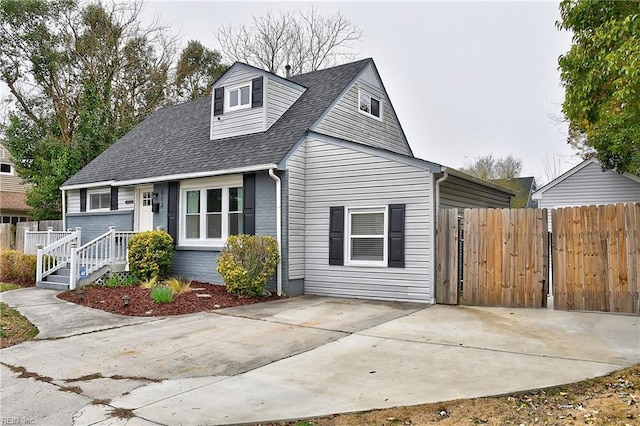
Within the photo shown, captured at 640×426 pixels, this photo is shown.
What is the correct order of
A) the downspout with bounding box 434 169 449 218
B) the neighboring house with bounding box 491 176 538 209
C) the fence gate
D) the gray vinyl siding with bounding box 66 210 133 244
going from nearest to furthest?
the fence gate → the downspout with bounding box 434 169 449 218 → the gray vinyl siding with bounding box 66 210 133 244 → the neighboring house with bounding box 491 176 538 209

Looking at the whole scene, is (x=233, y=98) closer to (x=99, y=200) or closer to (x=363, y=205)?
(x=363, y=205)

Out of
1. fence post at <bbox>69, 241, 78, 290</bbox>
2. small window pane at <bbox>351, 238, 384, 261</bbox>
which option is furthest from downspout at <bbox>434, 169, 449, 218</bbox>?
fence post at <bbox>69, 241, 78, 290</bbox>

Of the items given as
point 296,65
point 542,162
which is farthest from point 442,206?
point 542,162

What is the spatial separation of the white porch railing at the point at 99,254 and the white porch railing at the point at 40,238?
157cm

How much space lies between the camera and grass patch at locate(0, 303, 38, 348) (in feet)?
22.2

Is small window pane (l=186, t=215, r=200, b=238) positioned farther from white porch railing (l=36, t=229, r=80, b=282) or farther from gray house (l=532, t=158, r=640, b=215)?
gray house (l=532, t=158, r=640, b=215)

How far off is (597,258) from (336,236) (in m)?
5.20

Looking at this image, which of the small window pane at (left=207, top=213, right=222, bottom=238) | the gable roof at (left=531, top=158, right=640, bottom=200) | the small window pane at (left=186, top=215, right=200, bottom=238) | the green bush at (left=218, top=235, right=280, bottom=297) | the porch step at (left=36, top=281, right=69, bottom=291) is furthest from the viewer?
the gable roof at (left=531, top=158, right=640, bottom=200)

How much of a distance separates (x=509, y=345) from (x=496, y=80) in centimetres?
1614

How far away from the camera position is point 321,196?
10984mm

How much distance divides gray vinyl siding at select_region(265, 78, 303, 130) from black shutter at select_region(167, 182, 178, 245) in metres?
3.25

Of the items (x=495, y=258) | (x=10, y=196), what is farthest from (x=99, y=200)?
(x=10, y=196)

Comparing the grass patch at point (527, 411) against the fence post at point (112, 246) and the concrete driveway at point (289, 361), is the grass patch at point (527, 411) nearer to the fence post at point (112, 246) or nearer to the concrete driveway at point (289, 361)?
the concrete driveway at point (289, 361)

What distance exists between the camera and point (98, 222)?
48.9 ft
